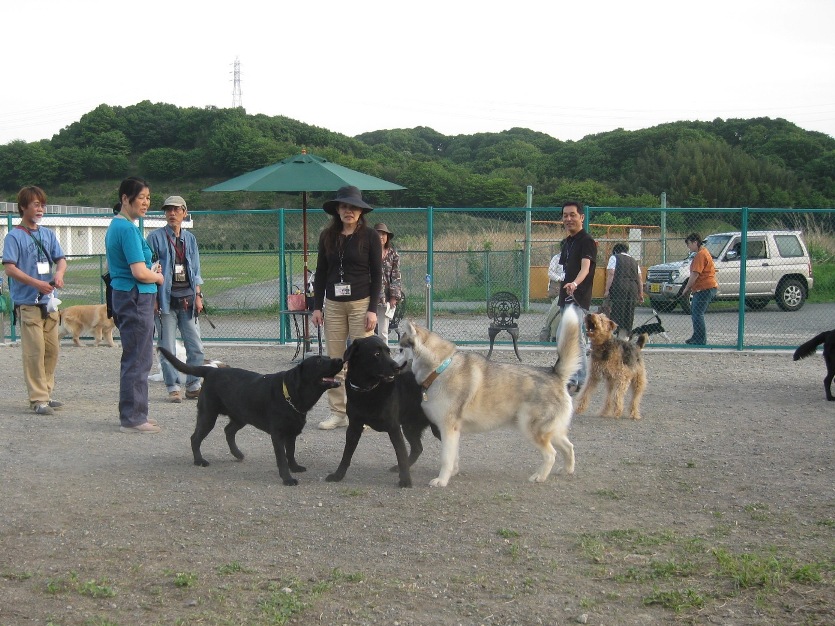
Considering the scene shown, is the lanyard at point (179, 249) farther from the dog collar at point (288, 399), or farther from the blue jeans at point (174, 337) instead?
the dog collar at point (288, 399)

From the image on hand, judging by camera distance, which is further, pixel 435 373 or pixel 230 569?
pixel 435 373

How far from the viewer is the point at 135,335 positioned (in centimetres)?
646

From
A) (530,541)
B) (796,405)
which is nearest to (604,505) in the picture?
(530,541)

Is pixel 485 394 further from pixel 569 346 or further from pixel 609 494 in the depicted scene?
pixel 609 494

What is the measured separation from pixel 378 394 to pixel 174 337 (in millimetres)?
3512

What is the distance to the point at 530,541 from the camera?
411 centimetres

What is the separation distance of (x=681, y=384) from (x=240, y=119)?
4865 centimetres

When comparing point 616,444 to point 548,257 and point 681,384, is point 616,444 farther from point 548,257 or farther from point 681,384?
point 548,257

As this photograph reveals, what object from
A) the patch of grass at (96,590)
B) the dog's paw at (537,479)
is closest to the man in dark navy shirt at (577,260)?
the dog's paw at (537,479)

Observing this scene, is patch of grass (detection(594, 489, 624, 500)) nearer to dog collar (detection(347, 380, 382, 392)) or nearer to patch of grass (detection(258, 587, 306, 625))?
dog collar (detection(347, 380, 382, 392))

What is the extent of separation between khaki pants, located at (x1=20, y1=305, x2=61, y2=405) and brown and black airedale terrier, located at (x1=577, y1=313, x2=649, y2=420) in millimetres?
4815

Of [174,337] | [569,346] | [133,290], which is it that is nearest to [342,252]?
[133,290]

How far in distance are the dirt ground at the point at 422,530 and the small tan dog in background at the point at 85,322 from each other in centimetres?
546

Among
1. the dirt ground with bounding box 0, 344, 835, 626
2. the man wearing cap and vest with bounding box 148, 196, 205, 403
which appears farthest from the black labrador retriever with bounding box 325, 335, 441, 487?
the man wearing cap and vest with bounding box 148, 196, 205, 403
